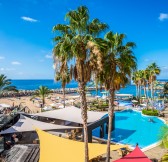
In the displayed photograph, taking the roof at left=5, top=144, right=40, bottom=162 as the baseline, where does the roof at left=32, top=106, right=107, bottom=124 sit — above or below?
above

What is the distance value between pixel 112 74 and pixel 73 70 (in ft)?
10.0

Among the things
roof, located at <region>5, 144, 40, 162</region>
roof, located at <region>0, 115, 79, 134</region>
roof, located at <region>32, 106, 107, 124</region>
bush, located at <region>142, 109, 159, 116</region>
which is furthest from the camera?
bush, located at <region>142, 109, 159, 116</region>

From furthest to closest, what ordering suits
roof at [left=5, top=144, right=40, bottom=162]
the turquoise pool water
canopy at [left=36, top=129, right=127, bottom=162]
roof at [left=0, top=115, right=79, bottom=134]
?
1. the turquoise pool water
2. roof at [left=0, top=115, right=79, bottom=134]
3. roof at [left=5, top=144, right=40, bottom=162]
4. canopy at [left=36, top=129, right=127, bottom=162]

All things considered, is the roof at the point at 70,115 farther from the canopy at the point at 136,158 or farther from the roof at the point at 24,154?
the canopy at the point at 136,158

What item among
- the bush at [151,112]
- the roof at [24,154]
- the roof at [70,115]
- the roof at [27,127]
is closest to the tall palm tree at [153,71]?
the bush at [151,112]

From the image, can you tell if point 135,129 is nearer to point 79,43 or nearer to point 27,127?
point 27,127

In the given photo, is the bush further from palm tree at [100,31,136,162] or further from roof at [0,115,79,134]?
palm tree at [100,31,136,162]

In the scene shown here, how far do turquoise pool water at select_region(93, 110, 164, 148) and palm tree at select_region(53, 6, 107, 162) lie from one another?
1467 cm

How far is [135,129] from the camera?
31.6 metres

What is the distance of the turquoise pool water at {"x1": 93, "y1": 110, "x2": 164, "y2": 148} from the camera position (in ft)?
84.9

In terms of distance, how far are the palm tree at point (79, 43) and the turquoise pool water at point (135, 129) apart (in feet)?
48.1

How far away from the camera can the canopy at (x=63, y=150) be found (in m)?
14.0

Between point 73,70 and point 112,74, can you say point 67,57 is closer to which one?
point 73,70

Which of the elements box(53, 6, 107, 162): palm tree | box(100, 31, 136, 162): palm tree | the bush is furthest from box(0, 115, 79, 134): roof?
the bush
